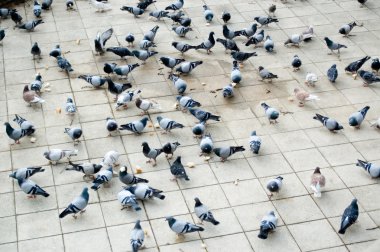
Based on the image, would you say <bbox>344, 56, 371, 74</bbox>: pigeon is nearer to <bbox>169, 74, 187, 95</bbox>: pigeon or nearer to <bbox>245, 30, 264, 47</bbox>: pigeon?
<bbox>245, 30, 264, 47</bbox>: pigeon

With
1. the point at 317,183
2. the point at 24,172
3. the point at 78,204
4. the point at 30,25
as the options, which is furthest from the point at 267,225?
the point at 30,25

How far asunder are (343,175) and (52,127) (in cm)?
554

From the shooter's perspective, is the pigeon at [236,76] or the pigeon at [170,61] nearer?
the pigeon at [236,76]

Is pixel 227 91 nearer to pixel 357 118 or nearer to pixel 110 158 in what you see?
pixel 357 118

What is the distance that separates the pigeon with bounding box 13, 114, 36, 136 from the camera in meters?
10.6

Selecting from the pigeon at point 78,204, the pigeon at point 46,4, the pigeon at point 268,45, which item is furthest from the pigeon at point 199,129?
the pigeon at point 46,4

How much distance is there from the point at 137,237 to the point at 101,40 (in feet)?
20.9

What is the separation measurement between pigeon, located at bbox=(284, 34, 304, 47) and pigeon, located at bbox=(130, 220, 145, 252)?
23.6 feet

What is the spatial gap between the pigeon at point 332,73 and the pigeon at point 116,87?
4420 mm

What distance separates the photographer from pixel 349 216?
29.1 feet

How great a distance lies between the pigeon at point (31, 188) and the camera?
30.3 ft

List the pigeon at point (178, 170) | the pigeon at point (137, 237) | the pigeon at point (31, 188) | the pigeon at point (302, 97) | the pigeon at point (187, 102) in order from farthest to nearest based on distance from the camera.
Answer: the pigeon at point (302, 97), the pigeon at point (187, 102), the pigeon at point (178, 170), the pigeon at point (31, 188), the pigeon at point (137, 237)

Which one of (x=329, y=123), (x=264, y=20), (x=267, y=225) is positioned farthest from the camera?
(x=264, y=20)

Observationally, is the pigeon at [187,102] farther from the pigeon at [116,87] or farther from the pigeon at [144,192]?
the pigeon at [144,192]
